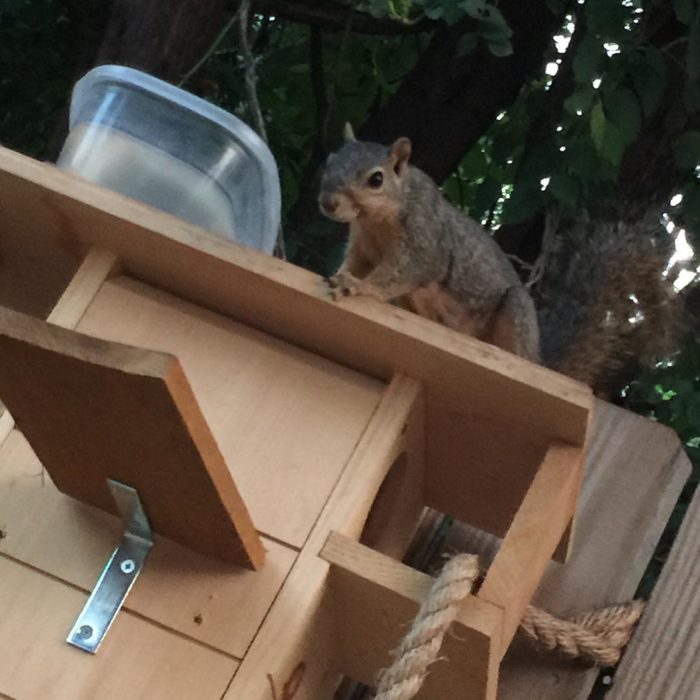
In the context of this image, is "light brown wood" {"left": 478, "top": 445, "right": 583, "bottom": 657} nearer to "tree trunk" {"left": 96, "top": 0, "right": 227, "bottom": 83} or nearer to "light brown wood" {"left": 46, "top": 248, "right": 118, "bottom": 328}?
"light brown wood" {"left": 46, "top": 248, "right": 118, "bottom": 328}

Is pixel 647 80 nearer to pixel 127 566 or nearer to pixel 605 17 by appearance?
pixel 605 17

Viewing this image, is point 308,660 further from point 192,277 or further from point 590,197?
point 590,197

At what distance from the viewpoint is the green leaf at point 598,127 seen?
1.20m

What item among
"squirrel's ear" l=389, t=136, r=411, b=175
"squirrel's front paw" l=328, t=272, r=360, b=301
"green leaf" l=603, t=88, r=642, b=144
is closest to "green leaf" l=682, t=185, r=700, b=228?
"green leaf" l=603, t=88, r=642, b=144

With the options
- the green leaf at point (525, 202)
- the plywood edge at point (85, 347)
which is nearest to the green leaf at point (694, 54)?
the green leaf at point (525, 202)

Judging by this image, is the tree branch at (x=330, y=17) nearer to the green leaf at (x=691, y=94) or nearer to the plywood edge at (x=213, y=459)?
the green leaf at (x=691, y=94)

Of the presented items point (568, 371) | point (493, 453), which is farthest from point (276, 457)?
point (568, 371)

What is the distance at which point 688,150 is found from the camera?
1380 millimetres

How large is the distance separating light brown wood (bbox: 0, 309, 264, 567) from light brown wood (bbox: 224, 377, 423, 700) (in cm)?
5

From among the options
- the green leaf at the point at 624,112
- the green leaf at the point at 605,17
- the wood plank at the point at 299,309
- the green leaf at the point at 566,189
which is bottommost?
the wood plank at the point at 299,309

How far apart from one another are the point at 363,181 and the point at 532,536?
2.05ft

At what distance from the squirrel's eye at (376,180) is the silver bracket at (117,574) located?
613 millimetres

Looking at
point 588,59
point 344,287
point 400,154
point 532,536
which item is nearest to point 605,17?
point 588,59

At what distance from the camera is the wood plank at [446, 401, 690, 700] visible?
1.20 metres
